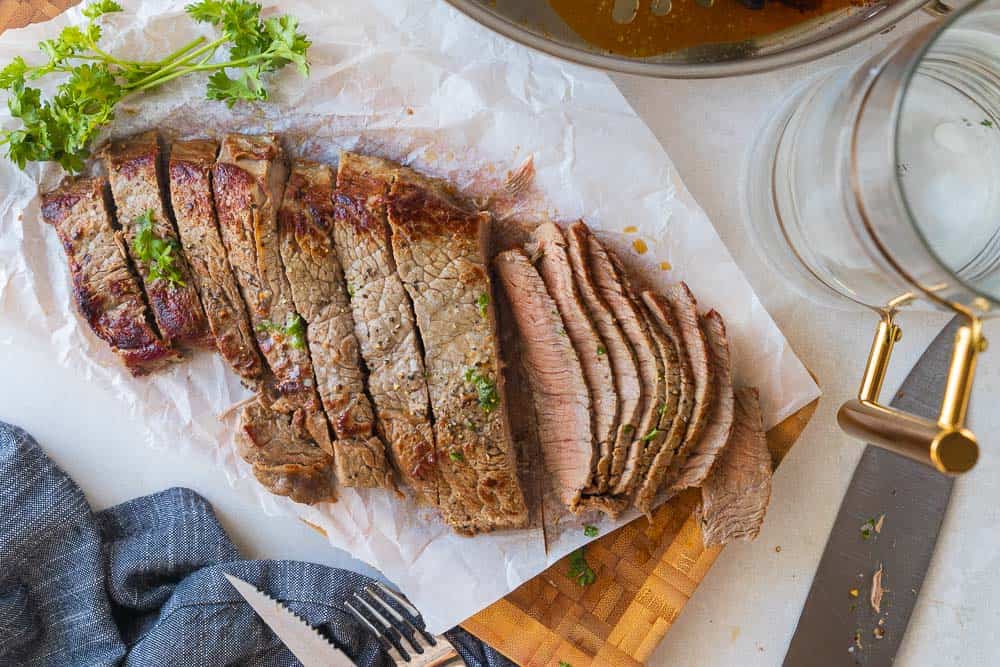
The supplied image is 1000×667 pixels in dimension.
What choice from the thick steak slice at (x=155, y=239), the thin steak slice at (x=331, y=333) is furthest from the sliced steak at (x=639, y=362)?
the thick steak slice at (x=155, y=239)

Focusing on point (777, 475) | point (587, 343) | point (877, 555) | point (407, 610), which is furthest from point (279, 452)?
point (877, 555)

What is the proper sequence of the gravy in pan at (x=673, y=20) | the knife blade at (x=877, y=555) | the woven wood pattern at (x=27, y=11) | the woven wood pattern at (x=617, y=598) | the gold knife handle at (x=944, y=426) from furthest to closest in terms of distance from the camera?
the woven wood pattern at (x=27, y=11) < the knife blade at (x=877, y=555) < the woven wood pattern at (x=617, y=598) < the gravy in pan at (x=673, y=20) < the gold knife handle at (x=944, y=426)

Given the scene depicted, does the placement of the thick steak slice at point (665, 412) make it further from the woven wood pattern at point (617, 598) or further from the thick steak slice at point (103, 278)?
the thick steak slice at point (103, 278)

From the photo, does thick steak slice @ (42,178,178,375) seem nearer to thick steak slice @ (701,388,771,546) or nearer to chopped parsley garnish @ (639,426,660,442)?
chopped parsley garnish @ (639,426,660,442)

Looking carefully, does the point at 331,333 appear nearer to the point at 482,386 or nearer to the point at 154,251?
A: the point at 482,386

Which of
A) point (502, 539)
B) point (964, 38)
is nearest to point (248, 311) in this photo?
point (502, 539)
